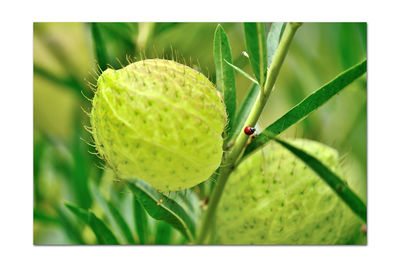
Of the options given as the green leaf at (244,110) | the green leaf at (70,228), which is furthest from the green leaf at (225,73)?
the green leaf at (70,228)

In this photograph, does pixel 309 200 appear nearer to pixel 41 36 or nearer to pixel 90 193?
pixel 90 193

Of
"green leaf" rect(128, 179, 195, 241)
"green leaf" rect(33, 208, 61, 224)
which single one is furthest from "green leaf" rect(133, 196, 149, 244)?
"green leaf" rect(33, 208, 61, 224)

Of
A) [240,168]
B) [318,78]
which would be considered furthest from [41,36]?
[318,78]

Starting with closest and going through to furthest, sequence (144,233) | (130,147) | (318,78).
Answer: (130,147)
(144,233)
(318,78)

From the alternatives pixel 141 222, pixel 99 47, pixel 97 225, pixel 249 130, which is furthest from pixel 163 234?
pixel 99 47

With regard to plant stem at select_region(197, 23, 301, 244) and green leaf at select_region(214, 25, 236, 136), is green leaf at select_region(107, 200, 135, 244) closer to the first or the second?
plant stem at select_region(197, 23, 301, 244)
